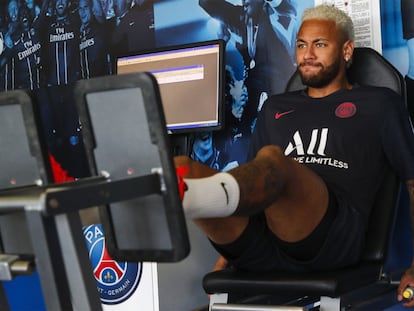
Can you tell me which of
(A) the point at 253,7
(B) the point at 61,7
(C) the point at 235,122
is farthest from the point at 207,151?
(B) the point at 61,7

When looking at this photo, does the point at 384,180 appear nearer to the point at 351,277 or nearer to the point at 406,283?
the point at 406,283

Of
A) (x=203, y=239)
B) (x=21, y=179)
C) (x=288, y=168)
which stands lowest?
(x=203, y=239)

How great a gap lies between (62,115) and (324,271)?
2.04 m

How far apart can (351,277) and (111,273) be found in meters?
0.96

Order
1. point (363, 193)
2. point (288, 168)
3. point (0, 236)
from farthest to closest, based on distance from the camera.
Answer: point (363, 193) < point (288, 168) < point (0, 236)

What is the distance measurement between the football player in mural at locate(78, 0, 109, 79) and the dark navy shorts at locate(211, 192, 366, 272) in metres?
1.67

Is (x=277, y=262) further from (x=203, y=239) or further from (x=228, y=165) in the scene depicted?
(x=228, y=165)

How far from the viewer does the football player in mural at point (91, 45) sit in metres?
3.52

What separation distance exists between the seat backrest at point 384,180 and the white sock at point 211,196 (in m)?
0.65

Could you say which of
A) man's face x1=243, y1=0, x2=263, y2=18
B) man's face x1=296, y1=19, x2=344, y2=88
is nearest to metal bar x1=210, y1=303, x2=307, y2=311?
man's face x1=296, y1=19, x2=344, y2=88

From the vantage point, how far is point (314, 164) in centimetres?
228

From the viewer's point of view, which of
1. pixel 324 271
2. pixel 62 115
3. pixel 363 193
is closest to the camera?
pixel 324 271

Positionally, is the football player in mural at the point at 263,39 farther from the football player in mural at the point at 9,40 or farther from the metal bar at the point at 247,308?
the football player in mural at the point at 9,40

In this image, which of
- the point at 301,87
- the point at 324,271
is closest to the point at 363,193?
the point at 324,271
